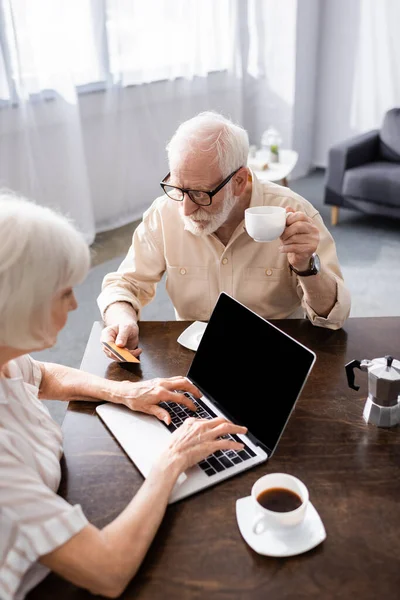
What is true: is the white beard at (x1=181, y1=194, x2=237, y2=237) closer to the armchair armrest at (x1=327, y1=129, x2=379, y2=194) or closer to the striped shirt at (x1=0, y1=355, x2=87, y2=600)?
the striped shirt at (x1=0, y1=355, x2=87, y2=600)

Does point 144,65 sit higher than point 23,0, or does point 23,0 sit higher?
point 23,0

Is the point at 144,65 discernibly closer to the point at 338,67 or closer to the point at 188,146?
the point at 338,67

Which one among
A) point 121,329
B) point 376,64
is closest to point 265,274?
point 121,329

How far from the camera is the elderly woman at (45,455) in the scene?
791 mm

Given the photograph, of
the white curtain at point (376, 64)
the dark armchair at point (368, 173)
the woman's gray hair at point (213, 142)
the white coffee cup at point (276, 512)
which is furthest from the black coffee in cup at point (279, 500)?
the white curtain at point (376, 64)

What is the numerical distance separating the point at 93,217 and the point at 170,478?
11.4 feet

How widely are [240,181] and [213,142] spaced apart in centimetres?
15

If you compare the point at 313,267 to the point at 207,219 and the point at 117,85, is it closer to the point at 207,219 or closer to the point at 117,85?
the point at 207,219

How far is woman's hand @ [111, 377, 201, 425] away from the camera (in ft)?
3.83

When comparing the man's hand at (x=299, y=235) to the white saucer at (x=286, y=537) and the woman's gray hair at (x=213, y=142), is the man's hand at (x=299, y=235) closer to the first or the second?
the woman's gray hair at (x=213, y=142)

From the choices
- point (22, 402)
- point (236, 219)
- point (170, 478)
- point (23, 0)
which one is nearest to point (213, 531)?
point (170, 478)

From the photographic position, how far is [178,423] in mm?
1142

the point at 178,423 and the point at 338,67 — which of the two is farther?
the point at 338,67

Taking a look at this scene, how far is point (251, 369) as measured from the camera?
1133mm
